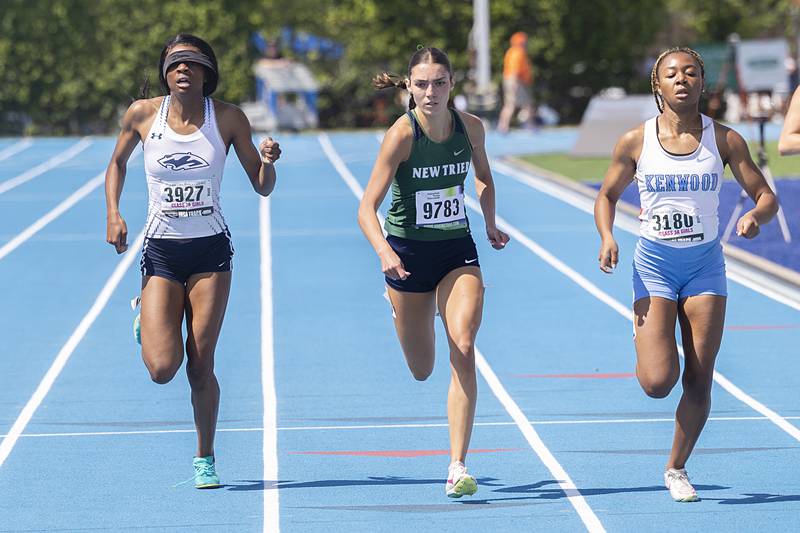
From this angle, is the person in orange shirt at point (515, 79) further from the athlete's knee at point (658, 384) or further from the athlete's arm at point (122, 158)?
the athlete's knee at point (658, 384)

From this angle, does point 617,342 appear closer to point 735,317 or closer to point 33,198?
point 735,317

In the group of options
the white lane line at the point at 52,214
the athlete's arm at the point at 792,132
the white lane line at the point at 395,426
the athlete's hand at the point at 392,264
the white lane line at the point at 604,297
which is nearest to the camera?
the athlete's arm at the point at 792,132

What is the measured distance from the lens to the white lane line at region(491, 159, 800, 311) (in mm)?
14594

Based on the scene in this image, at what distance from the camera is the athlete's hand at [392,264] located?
285 inches

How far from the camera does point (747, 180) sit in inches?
285

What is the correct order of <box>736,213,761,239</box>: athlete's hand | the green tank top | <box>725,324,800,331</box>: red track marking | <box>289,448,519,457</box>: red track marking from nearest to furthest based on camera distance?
<box>736,213,761,239</box>: athlete's hand
the green tank top
<box>289,448,519,457</box>: red track marking
<box>725,324,800,331</box>: red track marking

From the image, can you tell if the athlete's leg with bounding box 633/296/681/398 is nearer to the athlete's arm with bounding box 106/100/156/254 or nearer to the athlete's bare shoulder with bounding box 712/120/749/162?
the athlete's bare shoulder with bounding box 712/120/749/162

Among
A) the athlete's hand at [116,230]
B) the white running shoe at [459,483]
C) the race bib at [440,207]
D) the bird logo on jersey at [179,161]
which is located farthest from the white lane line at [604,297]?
the athlete's hand at [116,230]

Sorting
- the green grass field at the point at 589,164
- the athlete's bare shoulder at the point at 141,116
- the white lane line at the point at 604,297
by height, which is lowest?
the green grass field at the point at 589,164

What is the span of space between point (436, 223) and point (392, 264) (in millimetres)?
459

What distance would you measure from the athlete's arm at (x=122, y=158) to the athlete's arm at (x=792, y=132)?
2.75m

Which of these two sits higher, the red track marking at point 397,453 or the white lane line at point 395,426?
the red track marking at point 397,453

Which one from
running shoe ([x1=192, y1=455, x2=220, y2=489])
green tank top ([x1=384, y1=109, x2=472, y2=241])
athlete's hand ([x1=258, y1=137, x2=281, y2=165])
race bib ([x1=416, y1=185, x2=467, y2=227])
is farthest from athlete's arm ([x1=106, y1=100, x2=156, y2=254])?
race bib ([x1=416, y1=185, x2=467, y2=227])

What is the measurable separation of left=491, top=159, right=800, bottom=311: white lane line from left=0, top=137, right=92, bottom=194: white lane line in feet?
25.6
